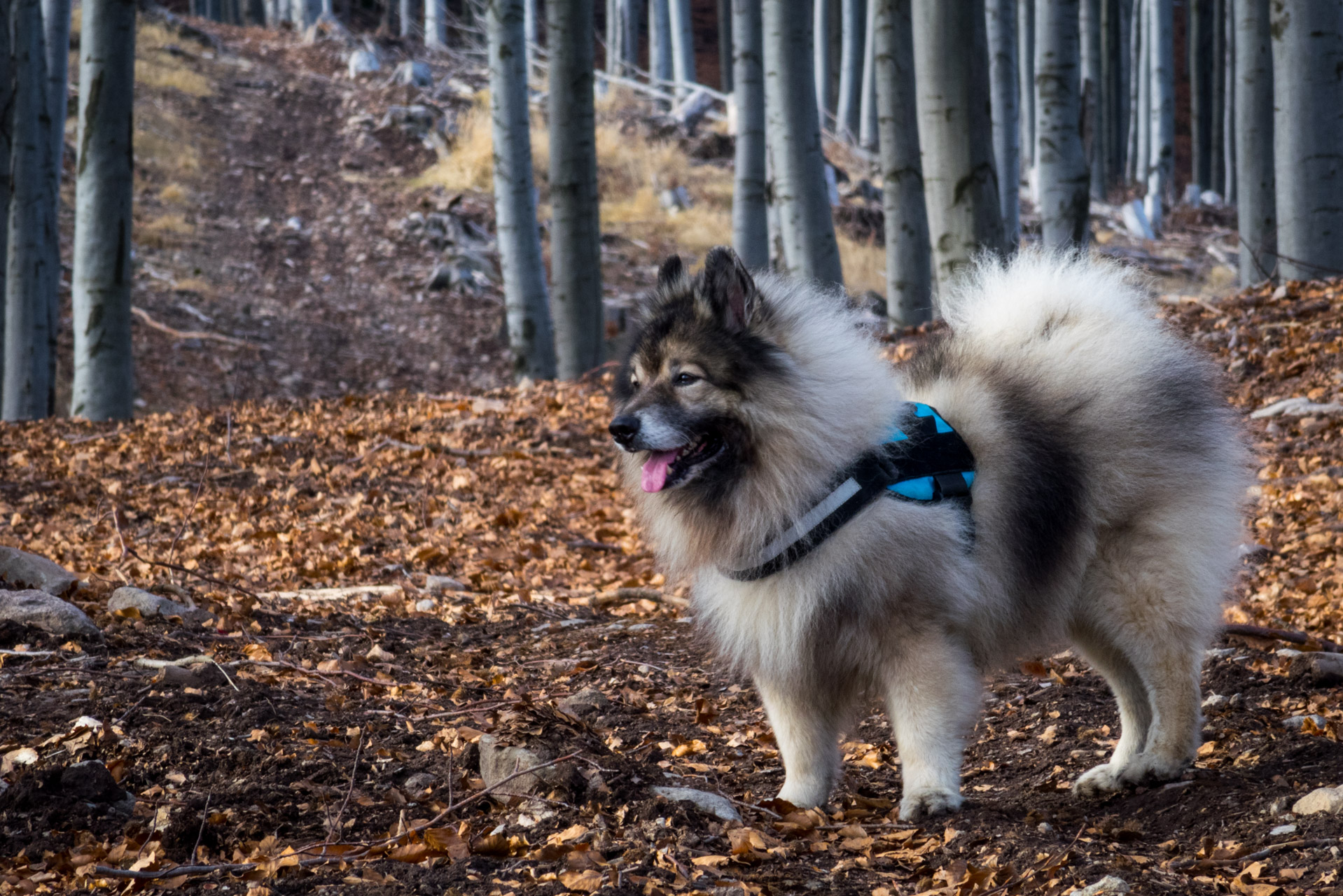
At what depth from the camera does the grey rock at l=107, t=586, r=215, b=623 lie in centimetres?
490

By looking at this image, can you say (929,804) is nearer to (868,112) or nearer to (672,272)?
(672,272)

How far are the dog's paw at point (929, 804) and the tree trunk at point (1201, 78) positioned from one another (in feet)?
112

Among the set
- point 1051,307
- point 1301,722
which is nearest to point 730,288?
point 1051,307

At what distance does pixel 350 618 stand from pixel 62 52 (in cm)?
1200

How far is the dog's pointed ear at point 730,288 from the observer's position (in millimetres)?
3641

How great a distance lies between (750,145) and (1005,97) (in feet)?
18.8

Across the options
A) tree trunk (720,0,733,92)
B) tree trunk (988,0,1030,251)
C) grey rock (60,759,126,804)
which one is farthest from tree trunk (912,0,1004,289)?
tree trunk (720,0,733,92)

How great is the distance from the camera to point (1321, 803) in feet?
10.1

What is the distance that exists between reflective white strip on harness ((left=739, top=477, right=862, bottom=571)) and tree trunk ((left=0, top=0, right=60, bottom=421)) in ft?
37.0

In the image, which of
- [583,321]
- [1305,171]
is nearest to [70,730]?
[583,321]

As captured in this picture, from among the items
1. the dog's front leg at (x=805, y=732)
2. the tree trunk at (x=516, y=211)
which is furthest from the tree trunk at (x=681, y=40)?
the dog's front leg at (x=805, y=732)

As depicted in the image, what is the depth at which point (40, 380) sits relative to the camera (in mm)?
12508

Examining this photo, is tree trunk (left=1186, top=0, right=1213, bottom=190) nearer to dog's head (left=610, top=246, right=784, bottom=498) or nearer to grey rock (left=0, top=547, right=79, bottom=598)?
dog's head (left=610, top=246, right=784, bottom=498)

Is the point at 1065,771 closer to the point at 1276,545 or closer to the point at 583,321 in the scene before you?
the point at 1276,545
